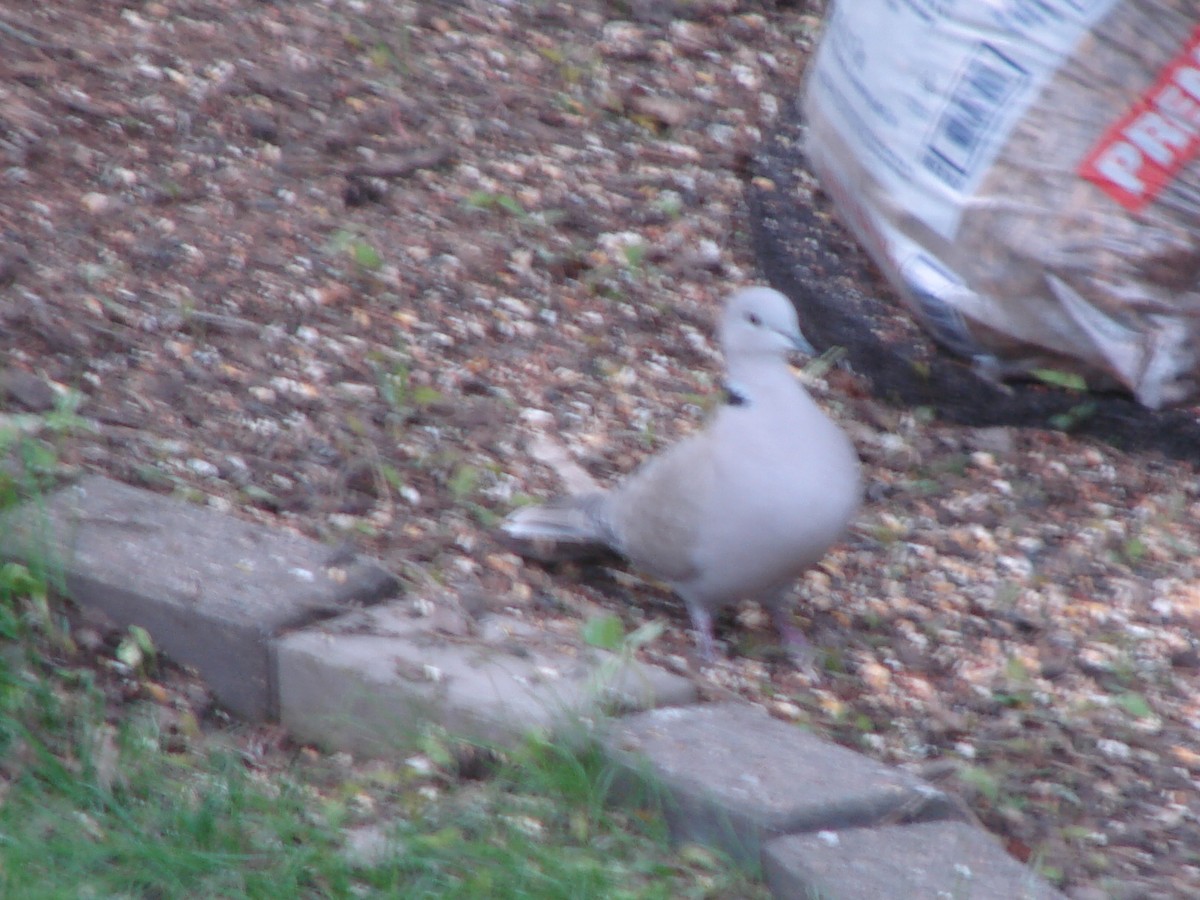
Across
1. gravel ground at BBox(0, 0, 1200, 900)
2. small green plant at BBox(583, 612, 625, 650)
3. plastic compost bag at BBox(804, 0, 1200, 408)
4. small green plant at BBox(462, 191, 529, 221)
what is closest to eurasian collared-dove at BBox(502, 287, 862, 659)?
gravel ground at BBox(0, 0, 1200, 900)

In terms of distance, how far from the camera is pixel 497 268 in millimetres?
4148

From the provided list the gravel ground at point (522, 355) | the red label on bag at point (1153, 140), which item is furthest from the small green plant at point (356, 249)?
the red label on bag at point (1153, 140)

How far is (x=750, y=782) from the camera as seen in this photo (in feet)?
8.13

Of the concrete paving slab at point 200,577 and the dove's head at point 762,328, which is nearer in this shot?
the concrete paving slab at point 200,577

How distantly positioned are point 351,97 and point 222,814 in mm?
2718

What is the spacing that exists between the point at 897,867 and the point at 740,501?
32.4 inches

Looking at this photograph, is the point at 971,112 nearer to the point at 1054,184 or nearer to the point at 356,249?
the point at 1054,184

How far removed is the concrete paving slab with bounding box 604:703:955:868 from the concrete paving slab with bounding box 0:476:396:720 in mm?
617

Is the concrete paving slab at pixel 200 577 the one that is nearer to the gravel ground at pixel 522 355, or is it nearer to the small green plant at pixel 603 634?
the gravel ground at pixel 522 355

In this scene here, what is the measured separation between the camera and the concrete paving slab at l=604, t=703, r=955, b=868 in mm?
2418

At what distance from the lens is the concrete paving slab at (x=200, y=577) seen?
2771 mm

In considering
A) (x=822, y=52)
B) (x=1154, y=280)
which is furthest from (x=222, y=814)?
(x=822, y=52)

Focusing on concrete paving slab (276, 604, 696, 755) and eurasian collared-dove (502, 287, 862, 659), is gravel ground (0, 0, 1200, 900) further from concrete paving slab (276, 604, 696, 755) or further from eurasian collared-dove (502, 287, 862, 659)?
concrete paving slab (276, 604, 696, 755)

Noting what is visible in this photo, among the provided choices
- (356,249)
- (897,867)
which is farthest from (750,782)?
(356,249)
